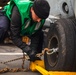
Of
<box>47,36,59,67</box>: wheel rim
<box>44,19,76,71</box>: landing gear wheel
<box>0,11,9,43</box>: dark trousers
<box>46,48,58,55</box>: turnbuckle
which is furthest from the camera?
<box>0,11,9,43</box>: dark trousers

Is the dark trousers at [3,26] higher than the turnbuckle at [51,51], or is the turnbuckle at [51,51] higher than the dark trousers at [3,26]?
the dark trousers at [3,26]

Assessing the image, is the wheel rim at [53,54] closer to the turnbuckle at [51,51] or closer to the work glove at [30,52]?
the turnbuckle at [51,51]

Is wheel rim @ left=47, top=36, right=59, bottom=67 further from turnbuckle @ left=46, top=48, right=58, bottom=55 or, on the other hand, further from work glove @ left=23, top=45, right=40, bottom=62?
work glove @ left=23, top=45, right=40, bottom=62

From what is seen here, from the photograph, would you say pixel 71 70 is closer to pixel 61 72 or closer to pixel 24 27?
pixel 61 72

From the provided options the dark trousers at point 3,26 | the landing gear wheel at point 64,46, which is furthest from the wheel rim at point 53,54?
the dark trousers at point 3,26

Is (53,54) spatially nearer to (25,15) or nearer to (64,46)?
(64,46)

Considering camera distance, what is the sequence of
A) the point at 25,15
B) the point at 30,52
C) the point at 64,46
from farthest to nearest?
1. the point at 30,52
2. the point at 25,15
3. the point at 64,46

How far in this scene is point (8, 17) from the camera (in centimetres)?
466

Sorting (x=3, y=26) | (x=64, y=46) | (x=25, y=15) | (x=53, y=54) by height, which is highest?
(x=25, y=15)

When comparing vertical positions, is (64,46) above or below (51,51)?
above

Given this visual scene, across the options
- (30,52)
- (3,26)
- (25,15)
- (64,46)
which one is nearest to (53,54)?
(30,52)

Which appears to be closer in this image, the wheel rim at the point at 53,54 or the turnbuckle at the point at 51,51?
the turnbuckle at the point at 51,51

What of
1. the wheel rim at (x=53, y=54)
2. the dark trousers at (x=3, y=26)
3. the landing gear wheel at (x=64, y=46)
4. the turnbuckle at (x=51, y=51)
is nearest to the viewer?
the landing gear wheel at (x=64, y=46)

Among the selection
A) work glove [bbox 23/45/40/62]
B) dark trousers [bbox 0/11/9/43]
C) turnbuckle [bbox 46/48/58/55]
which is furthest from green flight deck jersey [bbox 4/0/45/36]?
turnbuckle [bbox 46/48/58/55]
